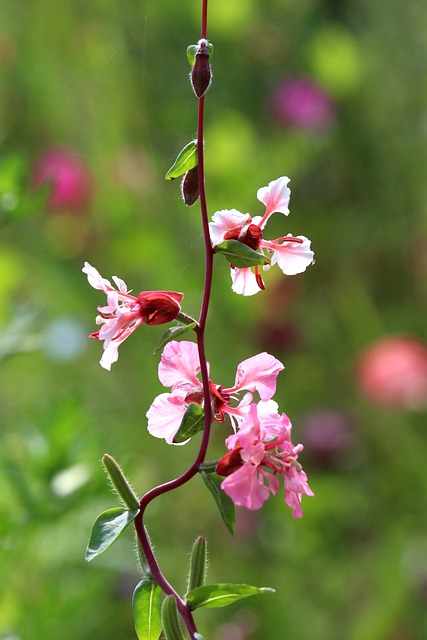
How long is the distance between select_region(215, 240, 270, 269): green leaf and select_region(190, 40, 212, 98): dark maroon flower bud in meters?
0.04

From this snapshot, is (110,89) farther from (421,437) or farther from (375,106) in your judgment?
(421,437)

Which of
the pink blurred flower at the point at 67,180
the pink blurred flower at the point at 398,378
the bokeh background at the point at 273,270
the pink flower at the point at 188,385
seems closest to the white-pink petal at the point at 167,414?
the pink flower at the point at 188,385

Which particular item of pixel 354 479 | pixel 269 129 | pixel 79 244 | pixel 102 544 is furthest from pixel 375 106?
pixel 102 544

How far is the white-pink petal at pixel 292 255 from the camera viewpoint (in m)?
0.25

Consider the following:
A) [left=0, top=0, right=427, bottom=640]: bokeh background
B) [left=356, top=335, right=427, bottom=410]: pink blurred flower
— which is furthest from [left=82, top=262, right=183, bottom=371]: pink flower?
[left=356, top=335, right=427, bottom=410]: pink blurred flower

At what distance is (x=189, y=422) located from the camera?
246mm

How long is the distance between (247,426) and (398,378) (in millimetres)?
1009

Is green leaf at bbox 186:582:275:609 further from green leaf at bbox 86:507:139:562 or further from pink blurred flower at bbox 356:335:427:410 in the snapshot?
pink blurred flower at bbox 356:335:427:410

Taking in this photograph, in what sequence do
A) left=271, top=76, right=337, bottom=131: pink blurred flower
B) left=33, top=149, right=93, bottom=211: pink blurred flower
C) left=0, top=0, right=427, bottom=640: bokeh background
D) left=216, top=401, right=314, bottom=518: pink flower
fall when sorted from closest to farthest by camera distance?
left=216, top=401, right=314, bottom=518: pink flower → left=0, top=0, right=427, bottom=640: bokeh background → left=33, top=149, right=93, bottom=211: pink blurred flower → left=271, top=76, right=337, bottom=131: pink blurred flower

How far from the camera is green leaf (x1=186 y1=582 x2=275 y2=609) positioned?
25 cm

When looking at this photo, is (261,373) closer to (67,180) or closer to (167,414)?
(167,414)

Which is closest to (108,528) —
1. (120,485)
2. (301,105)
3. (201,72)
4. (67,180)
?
(120,485)

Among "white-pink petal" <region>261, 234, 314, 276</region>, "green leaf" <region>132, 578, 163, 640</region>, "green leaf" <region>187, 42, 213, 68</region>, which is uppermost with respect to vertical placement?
"green leaf" <region>187, 42, 213, 68</region>

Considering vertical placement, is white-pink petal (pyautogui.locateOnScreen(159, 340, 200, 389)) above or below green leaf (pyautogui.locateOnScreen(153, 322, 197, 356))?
below
